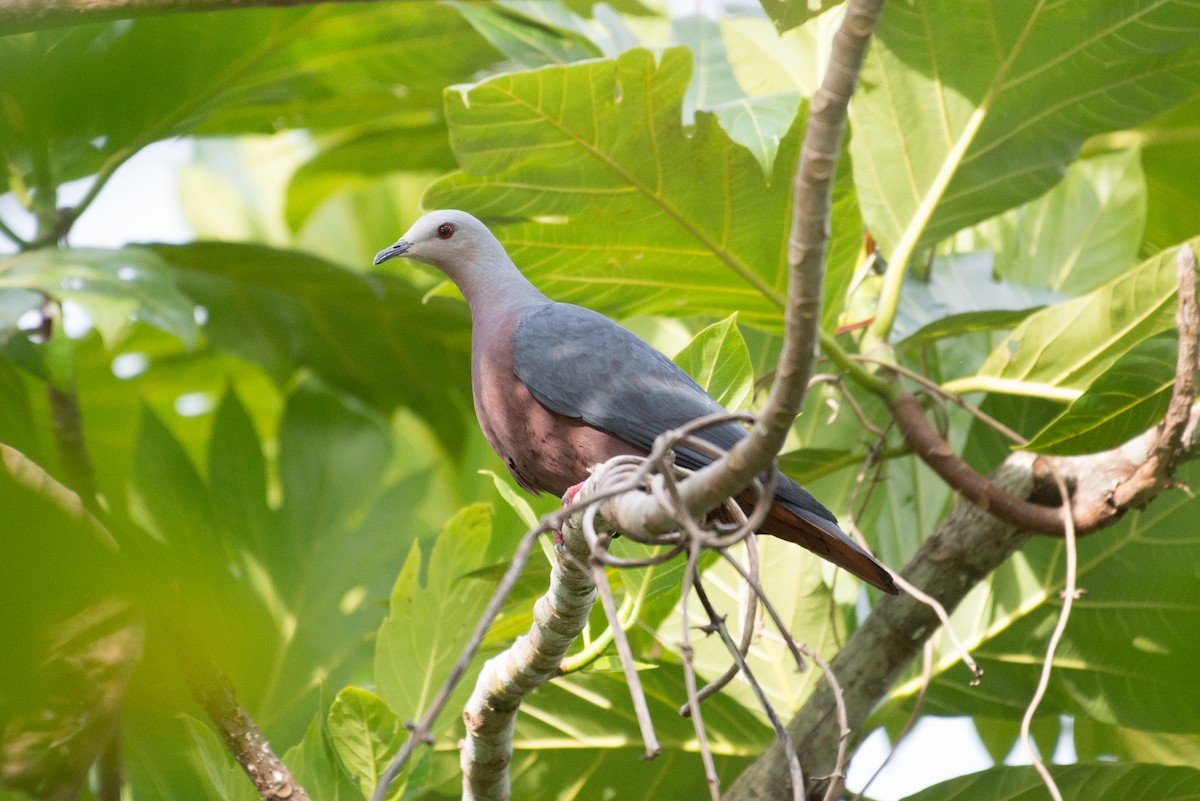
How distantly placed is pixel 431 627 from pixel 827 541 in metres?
1.33

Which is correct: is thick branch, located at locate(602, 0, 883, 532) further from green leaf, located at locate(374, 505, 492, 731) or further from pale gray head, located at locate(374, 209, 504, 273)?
pale gray head, located at locate(374, 209, 504, 273)

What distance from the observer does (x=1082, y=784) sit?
143 inches

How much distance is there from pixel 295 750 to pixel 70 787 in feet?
4.43

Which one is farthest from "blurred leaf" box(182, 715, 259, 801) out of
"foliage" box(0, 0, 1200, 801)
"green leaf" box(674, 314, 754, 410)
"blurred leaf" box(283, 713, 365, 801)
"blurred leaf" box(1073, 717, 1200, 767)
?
"blurred leaf" box(1073, 717, 1200, 767)

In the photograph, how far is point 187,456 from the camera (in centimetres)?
503

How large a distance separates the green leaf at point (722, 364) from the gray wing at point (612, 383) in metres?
0.05

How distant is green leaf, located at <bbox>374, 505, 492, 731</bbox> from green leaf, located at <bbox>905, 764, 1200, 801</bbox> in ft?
4.98

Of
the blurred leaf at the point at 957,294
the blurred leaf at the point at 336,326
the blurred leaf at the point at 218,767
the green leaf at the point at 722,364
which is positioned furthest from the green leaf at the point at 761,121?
the blurred leaf at the point at 336,326

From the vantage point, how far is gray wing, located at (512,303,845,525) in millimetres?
3080

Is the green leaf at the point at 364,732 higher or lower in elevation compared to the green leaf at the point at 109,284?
lower

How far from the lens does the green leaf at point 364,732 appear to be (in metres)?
3.13

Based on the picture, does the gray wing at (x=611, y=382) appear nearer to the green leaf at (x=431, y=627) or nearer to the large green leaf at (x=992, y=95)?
the green leaf at (x=431, y=627)

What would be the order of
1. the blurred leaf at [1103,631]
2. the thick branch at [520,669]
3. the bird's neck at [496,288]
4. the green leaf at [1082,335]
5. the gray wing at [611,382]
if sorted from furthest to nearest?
the blurred leaf at [1103,631], the bird's neck at [496,288], the green leaf at [1082,335], the gray wing at [611,382], the thick branch at [520,669]

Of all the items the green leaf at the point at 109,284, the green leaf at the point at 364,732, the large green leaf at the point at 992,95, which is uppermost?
the green leaf at the point at 109,284
